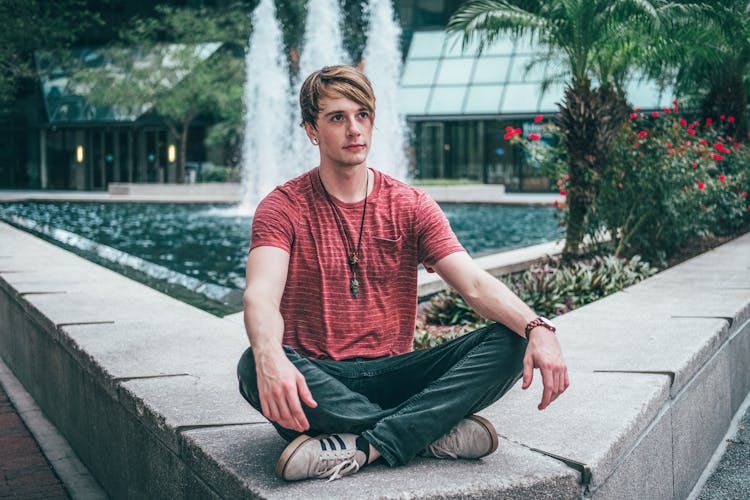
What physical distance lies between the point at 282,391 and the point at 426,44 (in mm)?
34552

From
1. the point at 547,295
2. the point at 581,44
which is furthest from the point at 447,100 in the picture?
the point at 547,295

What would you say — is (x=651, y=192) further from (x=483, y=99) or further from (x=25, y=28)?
(x=483, y=99)

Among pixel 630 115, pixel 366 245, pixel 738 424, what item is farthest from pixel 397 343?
pixel 630 115

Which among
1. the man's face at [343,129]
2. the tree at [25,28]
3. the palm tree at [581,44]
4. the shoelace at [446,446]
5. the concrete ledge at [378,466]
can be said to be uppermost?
the tree at [25,28]

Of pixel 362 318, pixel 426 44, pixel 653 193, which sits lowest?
pixel 362 318

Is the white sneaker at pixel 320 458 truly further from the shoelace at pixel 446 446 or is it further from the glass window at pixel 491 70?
the glass window at pixel 491 70

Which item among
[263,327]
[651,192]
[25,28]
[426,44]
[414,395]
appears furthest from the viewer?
[426,44]

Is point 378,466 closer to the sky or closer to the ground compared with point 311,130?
closer to the ground

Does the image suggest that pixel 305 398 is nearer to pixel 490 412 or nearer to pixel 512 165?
pixel 490 412

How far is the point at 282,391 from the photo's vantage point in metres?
2.45

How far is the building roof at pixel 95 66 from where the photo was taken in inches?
1326

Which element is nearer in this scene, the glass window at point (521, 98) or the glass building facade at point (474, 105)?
the glass window at point (521, 98)

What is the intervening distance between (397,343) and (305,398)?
2.43 feet

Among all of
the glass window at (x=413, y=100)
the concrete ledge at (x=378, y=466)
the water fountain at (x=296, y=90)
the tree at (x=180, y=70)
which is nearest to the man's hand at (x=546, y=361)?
the concrete ledge at (x=378, y=466)
